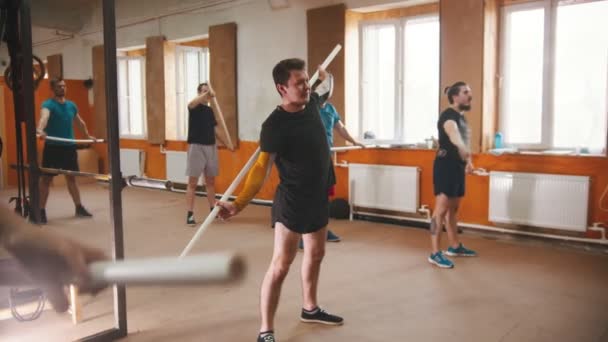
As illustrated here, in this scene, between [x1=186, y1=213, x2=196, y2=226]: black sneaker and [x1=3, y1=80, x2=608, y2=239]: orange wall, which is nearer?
[x1=3, y1=80, x2=608, y2=239]: orange wall

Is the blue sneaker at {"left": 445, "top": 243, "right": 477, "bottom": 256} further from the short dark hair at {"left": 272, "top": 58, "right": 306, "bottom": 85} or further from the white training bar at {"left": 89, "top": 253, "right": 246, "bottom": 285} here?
the white training bar at {"left": 89, "top": 253, "right": 246, "bottom": 285}

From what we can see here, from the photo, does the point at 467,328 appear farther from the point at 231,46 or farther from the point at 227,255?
the point at 231,46

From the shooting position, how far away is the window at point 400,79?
5840 millimetres

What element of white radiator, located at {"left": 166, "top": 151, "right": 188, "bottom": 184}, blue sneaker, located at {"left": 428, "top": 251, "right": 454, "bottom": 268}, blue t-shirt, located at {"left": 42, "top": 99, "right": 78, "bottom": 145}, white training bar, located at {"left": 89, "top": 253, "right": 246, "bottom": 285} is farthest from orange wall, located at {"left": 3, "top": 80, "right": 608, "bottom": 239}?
white training bar, located at {"left": 89, "top": 253, "right": 246, "bottom": 285}

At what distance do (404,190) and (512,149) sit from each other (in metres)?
1.16

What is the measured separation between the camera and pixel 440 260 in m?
4.14

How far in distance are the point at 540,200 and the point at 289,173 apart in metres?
3.14

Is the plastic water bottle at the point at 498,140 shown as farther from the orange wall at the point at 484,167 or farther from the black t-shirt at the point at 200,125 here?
the black t-shirt at the point at 200,125

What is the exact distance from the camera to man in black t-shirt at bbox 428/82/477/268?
3.98 metres

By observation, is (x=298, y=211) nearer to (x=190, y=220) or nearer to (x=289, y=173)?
(x=289, y=173)

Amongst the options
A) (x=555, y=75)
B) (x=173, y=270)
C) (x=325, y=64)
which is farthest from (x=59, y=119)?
(x=173, y=270)

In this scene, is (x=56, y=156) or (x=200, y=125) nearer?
(x=200, y=125)

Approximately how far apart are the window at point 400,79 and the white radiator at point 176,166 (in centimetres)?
319

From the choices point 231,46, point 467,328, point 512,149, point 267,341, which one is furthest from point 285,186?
point 231,46
